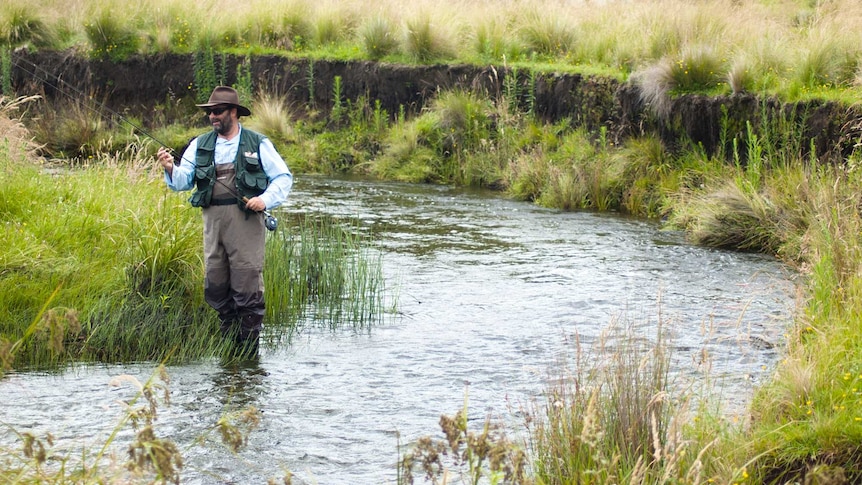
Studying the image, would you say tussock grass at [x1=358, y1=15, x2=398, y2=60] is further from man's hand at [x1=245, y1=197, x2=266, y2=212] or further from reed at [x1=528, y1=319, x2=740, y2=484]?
reed at [x1=528, y1=319, x2=740, y2=484]

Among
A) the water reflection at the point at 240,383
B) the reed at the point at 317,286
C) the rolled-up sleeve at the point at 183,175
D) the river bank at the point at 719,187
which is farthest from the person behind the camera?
the reed at the point at 317,286

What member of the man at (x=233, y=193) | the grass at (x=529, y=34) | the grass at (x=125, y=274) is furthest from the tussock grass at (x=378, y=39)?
the man at (x=233, y=193)

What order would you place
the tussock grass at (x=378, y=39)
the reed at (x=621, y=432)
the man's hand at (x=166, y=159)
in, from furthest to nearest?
the tussock grass at (x=378, y=39)
the man's hand at (x=166, y=159)
the reed at (x=621, y=432)

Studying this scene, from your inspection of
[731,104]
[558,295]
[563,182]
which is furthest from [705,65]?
[558,295]

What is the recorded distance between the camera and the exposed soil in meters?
13.1

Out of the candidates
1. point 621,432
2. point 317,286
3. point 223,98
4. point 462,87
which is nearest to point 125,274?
point 223,98

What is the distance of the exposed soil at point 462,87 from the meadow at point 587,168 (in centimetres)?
22

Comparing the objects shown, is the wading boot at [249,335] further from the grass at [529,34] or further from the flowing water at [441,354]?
the grass at [529,34]

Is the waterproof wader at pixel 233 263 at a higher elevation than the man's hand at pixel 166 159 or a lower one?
lower

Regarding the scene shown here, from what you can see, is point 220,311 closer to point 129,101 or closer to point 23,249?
point 23,249

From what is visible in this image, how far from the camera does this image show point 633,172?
14500 millimetres

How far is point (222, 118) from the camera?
7.05 metres

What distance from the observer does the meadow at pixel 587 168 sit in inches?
181

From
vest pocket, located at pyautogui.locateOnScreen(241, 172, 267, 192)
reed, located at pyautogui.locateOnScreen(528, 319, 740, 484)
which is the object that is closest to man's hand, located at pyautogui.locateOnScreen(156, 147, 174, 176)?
vest pocket, located at pyautogui.locateOnScreen(241, 172, 267, 192)
